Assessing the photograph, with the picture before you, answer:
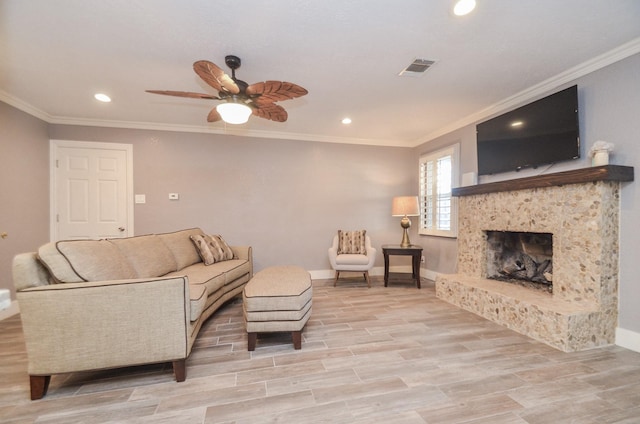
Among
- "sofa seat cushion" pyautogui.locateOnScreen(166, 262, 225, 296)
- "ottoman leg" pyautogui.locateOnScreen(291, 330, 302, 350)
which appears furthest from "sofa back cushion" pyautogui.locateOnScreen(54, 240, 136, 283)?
"ottoman leg" pyautogui.locateOnScreen(291, 330, 302, 350)

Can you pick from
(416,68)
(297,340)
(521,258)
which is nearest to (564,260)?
(521,258)

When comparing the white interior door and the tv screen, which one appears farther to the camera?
the white interior door

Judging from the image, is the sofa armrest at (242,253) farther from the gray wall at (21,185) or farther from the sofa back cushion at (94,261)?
the gray wall at (21,185)

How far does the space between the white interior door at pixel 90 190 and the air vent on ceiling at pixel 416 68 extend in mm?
3911

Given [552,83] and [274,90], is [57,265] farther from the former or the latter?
[552,83]

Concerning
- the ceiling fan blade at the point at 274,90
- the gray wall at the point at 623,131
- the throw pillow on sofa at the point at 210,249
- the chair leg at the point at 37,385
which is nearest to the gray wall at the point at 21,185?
the throw pillow on sofa at the point at 210,249

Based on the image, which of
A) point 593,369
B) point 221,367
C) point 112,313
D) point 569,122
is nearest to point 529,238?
point 569,122

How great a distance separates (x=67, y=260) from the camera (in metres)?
1.74

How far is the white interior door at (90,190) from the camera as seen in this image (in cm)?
366

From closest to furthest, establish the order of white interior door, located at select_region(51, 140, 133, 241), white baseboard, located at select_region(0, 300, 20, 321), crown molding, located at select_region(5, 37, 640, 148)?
crown molding, located at select_region(5, 37, 640, 148) < white baseboard, located at select_region(0, 300, 20, 321) < white interior door, located at select_region(51, 140, 133, 241)

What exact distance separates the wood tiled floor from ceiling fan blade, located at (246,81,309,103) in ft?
6.83

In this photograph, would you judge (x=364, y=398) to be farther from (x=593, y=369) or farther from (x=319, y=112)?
(x=319, y=112)

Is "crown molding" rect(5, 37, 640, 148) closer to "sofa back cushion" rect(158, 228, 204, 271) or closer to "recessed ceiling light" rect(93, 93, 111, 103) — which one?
"recessed ceiling light" rect(93, 93, 111, 103)

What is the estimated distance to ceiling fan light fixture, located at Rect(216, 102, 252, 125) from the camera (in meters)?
2.17
